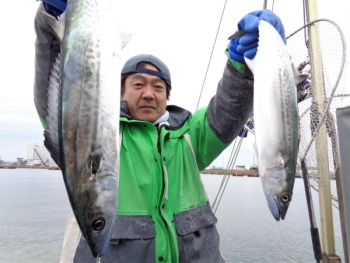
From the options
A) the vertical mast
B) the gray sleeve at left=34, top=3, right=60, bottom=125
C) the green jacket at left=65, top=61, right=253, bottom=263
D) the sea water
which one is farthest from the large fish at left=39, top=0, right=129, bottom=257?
the sea water

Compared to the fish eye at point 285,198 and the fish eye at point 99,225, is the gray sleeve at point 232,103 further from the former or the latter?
the fish eye at point 99,225

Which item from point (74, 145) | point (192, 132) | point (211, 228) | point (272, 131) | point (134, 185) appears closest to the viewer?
point (74, 145)

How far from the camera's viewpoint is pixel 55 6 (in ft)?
6.69

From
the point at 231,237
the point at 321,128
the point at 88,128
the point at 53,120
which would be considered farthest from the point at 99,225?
the point at 231,237

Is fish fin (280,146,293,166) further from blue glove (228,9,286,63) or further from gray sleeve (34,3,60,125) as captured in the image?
gray sleeve (34,3,60,125)

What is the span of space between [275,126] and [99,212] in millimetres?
1362

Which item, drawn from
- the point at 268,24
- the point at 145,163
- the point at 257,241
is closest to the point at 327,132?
the point at 268,24


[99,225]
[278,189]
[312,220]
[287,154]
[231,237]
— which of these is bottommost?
[231,237]

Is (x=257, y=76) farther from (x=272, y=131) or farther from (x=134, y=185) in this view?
(x=134, y=185)

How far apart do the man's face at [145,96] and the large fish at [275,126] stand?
999 millimetres

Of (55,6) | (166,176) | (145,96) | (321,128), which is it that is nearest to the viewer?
(55,6)

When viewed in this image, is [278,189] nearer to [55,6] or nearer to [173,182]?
[173,182]

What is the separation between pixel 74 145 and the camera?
1528 millimetres

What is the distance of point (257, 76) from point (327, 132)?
7.64 ft
